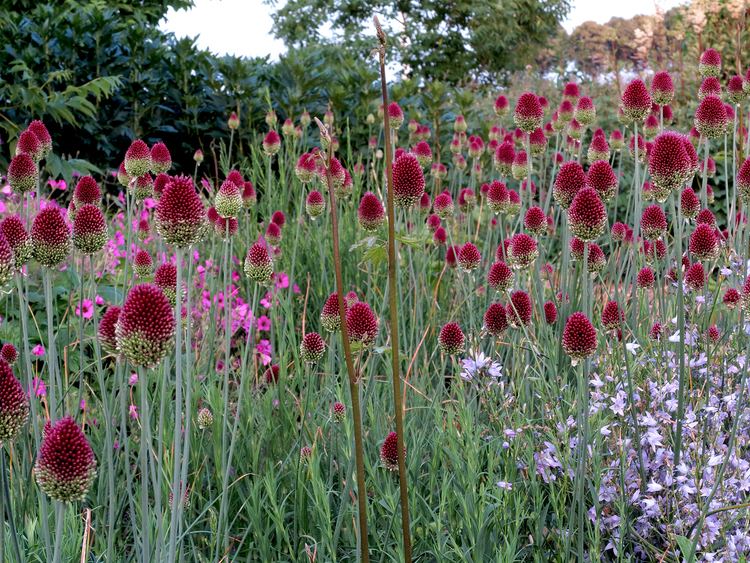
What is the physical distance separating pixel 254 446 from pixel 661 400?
120 cm

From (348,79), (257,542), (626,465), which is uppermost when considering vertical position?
(348,79)

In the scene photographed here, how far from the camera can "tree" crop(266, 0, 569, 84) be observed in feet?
83.4

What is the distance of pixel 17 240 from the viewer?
1.68 meters

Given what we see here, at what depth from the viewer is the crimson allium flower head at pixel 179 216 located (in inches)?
55.2

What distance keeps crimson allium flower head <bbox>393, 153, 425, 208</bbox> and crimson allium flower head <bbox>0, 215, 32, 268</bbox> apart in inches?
32.9

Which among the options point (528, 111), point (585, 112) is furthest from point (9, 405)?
point (585, 112)

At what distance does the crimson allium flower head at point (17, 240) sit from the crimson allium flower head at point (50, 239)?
0.02 m

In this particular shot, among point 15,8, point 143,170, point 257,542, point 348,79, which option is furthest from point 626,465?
point 15,8

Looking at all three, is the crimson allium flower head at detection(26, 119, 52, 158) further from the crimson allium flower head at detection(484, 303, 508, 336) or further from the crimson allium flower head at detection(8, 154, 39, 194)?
the crimson allium flower head at detection(484, 303, 508, 336)

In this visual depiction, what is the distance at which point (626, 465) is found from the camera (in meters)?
2.08

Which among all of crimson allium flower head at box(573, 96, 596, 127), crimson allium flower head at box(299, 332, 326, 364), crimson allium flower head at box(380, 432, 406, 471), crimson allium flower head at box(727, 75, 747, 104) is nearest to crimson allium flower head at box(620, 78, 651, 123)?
crimson allium flower head at box(727, 75, 747, 104)

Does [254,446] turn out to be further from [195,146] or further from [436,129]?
[195,146]

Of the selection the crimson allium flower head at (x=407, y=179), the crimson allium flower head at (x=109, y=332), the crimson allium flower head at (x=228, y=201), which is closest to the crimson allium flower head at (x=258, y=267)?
the crimson allium flower head at (x=228, y=201)

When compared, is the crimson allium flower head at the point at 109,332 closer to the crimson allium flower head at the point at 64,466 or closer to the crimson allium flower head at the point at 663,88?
the crimson allium flower head at the point at 64,466
